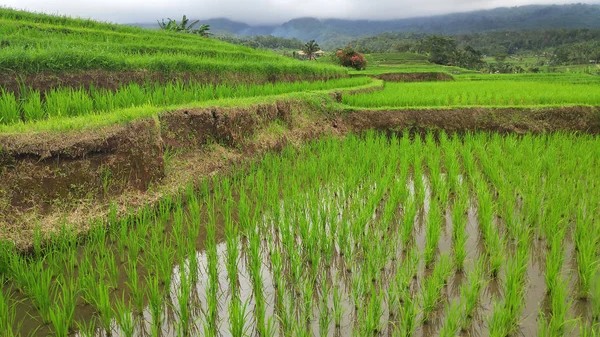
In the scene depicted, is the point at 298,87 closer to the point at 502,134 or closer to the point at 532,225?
the point at 502,134

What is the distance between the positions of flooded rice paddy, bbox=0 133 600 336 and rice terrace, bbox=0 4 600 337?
0.05ft

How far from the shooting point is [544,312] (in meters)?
2.03

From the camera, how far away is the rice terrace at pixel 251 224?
77.2 inches

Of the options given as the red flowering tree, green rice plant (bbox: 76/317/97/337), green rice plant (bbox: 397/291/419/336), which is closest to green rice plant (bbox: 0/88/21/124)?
green rice plant (bbox: 76/317/97/337)

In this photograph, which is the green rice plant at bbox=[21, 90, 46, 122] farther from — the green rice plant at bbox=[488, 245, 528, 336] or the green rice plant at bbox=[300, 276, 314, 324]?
the green rice plant at bbox=[488, 245, 528, 336]

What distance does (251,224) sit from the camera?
295 cm

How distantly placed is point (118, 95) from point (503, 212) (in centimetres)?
415

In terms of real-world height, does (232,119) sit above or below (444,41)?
below

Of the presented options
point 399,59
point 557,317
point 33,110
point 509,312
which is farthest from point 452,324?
point 399,59

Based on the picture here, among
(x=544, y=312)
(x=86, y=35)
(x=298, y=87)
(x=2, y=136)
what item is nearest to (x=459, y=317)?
(x=544, y=312)

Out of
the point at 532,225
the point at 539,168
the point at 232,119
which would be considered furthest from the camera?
the point at 232,119

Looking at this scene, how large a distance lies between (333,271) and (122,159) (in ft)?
7.17

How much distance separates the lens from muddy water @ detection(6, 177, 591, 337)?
192 cm

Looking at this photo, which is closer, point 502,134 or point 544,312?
point 544,312
